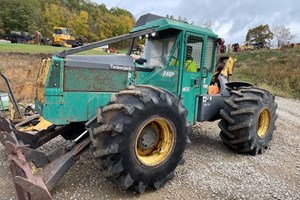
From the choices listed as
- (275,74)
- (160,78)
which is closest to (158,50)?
(160,78)

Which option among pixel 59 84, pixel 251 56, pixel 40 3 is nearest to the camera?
pixel 59 84

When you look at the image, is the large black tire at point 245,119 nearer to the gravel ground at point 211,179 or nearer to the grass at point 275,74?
the gravel ground at point 211,179

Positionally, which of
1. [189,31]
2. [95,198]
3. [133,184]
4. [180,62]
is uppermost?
[189,31]

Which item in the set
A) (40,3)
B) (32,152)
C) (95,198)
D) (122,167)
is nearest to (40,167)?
(32,152)

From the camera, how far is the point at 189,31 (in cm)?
494

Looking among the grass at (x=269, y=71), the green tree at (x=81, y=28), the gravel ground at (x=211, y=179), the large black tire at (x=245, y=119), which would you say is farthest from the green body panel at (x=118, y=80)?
the green tree at (x=81, y=28)

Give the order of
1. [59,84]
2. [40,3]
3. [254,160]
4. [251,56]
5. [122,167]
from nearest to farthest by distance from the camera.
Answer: [122,167], [59,84], [254,160], [251,56], [40,3]

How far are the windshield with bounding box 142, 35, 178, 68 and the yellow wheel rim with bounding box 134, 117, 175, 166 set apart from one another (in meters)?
1.39

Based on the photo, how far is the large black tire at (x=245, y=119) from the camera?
17.3ft

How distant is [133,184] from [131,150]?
475mm

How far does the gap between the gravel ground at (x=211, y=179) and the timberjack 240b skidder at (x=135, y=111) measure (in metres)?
0.27

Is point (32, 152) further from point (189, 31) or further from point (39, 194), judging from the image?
point (189, 31)

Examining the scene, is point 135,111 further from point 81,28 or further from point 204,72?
point 81,28

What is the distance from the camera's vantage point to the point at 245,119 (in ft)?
17.3
